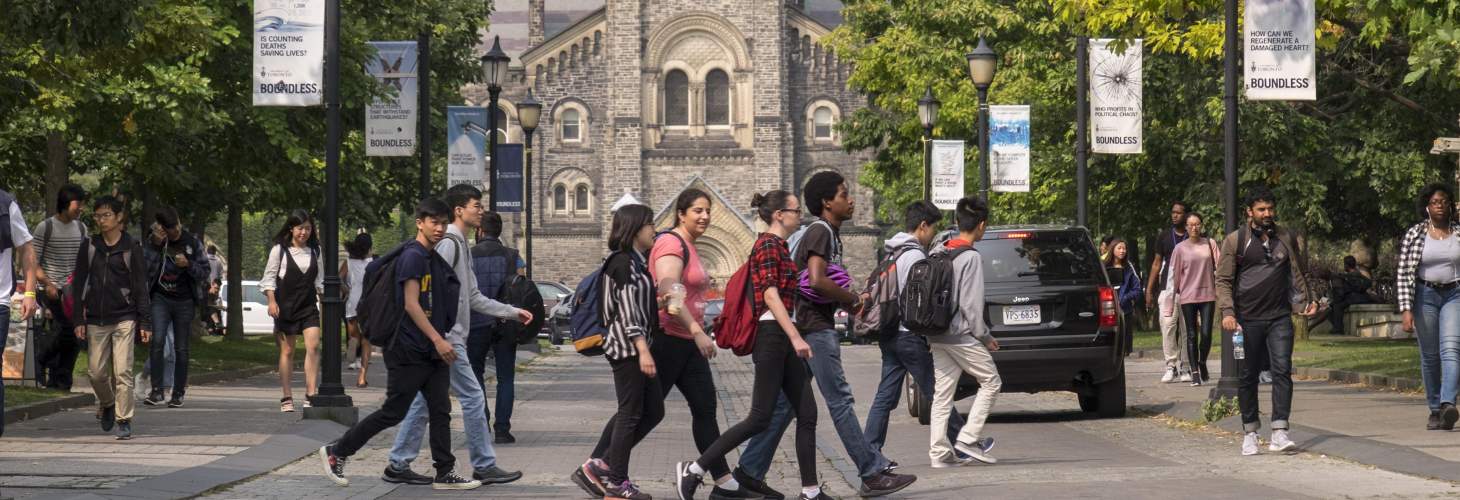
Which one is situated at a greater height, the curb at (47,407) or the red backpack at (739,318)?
the red backpack at (739,318)

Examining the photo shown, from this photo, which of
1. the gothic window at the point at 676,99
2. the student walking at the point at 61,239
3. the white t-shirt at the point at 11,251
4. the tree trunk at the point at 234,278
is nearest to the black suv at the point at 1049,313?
the student walking at the point at 61,239

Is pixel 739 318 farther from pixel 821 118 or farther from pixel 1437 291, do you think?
pixel 821 118

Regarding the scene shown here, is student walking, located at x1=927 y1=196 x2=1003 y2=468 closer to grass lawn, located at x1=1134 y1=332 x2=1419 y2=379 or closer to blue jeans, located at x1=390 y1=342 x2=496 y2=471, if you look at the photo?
blue jeans, located at x1=390 y1=342 x2=496 y2=471

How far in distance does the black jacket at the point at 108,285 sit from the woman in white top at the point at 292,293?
8.84 feet

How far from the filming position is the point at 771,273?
1058 cm

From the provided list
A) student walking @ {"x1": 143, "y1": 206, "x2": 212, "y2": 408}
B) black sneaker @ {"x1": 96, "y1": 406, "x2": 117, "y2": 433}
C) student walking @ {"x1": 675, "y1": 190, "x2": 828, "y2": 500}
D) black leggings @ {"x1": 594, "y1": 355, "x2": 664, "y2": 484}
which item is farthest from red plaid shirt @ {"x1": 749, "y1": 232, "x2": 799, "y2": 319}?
student walking @ {"x1": 143, "y1": 206, "x2": 212, "y2": 408}

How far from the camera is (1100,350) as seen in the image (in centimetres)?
1645

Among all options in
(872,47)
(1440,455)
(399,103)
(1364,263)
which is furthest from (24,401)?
A: (1364,263)

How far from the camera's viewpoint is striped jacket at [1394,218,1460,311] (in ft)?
45.8

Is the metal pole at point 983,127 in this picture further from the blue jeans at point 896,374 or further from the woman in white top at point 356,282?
the blue jeans at point 896,374

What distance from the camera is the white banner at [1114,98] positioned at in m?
23.4

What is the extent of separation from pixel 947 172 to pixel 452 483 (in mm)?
23812

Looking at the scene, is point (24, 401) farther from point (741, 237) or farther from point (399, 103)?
point (741, 237)

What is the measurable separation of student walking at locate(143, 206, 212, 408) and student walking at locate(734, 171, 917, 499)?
25.2 feet
